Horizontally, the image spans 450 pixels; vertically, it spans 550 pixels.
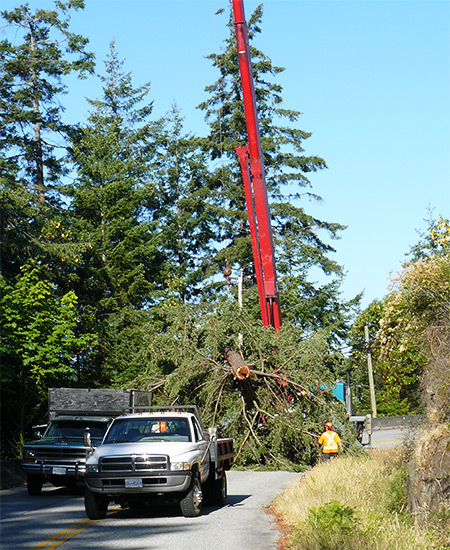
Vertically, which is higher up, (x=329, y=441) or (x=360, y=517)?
(x=329, y=441)

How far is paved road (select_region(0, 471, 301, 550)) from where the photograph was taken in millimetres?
11328

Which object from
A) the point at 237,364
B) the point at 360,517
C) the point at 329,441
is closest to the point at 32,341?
the point at 237,364

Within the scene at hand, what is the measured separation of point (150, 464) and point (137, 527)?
107 centimetres

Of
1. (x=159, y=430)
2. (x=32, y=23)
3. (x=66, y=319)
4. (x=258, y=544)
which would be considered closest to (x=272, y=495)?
(x=159, y=430)

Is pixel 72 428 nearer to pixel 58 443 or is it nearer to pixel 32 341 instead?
pixel 58 443

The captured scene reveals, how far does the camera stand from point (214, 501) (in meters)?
16.1

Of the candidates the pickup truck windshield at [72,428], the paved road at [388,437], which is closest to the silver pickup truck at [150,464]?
the paved road at [388,437]

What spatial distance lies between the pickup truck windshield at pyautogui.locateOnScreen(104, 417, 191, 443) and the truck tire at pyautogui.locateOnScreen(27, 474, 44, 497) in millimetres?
4736

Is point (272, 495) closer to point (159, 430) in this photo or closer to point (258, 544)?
point (159, 430)

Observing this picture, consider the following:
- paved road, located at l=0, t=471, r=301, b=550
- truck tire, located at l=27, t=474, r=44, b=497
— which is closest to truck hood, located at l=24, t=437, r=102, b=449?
truck tire, located at l=27, t=474, r=44, b=497

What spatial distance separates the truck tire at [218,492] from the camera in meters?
15.8

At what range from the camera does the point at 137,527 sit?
13203 mm

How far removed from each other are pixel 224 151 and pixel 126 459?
4134cm

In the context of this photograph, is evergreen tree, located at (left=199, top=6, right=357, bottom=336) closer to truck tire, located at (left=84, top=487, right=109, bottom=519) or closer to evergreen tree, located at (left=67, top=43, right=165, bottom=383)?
evergreen tree, located at (left=67, top=43, right=165, bottom=383)
